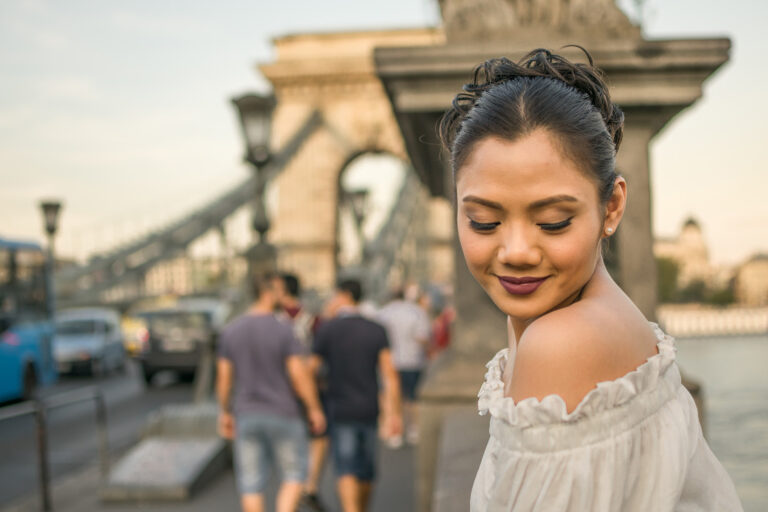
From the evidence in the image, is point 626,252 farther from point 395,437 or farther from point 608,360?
point 395,437

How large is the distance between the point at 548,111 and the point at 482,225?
6.2 inches

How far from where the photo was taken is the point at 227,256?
110ft

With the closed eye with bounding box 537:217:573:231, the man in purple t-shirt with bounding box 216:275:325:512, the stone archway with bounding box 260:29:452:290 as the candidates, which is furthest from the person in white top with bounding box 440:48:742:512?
the stone archway with bounding box 260:29:452:290

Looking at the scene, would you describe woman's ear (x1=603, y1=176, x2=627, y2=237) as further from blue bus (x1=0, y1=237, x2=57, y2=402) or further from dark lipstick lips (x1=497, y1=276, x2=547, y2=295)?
blue bus (x1=0, y1=237, x2=57, y2=402)

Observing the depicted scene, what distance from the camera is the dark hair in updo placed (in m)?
0.91

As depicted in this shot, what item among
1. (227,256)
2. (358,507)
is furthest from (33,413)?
(227,256)

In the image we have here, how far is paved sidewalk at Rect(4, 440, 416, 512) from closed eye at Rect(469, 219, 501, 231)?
4.31 metres

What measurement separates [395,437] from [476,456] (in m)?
4.77

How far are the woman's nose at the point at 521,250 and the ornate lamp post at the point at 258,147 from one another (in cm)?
726

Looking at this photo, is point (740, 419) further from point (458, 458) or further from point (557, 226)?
point (557, 226)

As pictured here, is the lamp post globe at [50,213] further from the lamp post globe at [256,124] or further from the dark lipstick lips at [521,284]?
the dark lipstick lips at [521,284]

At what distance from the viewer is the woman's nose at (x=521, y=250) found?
92 cm

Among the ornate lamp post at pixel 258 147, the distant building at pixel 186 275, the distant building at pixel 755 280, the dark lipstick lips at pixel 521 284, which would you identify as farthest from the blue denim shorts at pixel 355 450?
the distant building at pixel 755 280

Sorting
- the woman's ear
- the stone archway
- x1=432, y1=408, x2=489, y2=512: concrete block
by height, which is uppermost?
the stone archway
